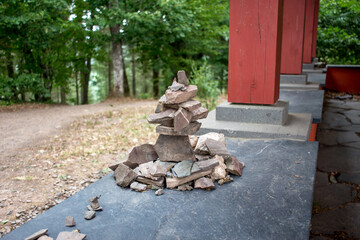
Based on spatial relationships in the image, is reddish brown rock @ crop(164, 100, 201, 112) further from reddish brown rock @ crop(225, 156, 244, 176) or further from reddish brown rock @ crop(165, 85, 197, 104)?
reddish brown rock @ crop(225, 156, 244, 176)

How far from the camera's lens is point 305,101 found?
4914mm

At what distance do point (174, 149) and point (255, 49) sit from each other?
1.82 metres

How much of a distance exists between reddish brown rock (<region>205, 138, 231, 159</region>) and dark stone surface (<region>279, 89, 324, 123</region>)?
210 cm

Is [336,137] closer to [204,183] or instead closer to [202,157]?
[202,157]

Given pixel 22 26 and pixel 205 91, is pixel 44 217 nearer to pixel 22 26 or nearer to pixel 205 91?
pixel 205 91

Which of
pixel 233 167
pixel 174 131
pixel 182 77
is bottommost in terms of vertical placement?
pixel 233 167

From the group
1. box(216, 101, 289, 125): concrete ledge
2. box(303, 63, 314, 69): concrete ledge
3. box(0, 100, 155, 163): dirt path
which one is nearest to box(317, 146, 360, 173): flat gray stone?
box(216, 101, 289, 125): concrete ledge

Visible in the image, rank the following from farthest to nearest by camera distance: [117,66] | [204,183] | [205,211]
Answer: [117,66] < [204,183] < [205,211]

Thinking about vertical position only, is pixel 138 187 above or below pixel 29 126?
above

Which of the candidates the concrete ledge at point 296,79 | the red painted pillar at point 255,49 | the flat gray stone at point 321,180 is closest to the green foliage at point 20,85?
the concrete ledge at point 296,79

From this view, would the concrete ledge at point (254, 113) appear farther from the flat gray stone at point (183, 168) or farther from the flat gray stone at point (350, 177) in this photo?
the flat gray stone at point (183, 168)

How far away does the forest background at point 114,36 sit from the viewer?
9.00 metres

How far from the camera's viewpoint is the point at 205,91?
6914 mm

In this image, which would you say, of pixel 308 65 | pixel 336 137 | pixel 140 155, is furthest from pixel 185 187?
pixel 308 65
